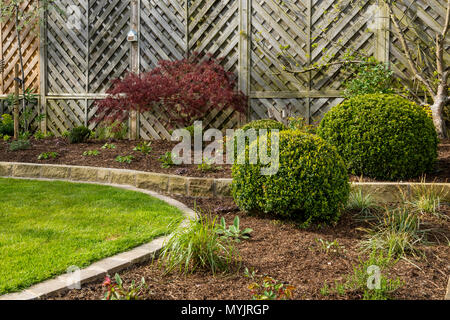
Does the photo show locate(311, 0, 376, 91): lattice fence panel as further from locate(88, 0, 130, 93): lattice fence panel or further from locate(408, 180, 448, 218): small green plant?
locate(88, 0, 130, 93): lattice fence panel

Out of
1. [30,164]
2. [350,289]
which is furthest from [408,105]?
[30,164]

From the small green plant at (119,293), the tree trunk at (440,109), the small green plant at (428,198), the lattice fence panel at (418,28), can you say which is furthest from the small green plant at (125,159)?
the tree trunk at (440,109)

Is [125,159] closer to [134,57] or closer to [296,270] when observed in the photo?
[134,57]

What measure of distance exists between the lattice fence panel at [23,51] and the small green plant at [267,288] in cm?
825

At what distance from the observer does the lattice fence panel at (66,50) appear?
868cm

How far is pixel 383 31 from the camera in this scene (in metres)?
6.52

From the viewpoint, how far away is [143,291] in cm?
231

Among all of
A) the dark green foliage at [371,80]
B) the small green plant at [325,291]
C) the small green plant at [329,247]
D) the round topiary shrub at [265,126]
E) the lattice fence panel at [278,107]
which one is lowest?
the small green plant at [325,291]

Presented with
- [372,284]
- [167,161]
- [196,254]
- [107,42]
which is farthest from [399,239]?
[107,42]

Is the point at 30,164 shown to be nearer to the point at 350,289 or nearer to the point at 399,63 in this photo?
the point at 350,289

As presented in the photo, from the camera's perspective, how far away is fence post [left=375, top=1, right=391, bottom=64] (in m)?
6.50

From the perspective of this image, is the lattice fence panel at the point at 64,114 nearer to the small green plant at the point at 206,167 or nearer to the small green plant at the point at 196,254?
the small green plant at the point at 206,167

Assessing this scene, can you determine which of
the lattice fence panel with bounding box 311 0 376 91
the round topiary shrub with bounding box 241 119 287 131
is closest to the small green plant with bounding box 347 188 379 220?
the round topiary shrub with bounding box 241 119 287 131

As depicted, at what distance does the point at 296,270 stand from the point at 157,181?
8.64 ft
